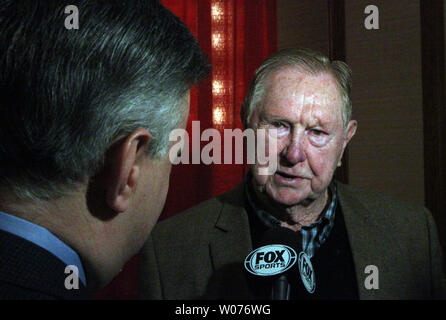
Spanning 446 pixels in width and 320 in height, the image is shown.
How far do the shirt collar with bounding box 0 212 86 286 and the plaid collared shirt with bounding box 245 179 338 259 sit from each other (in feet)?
2.03

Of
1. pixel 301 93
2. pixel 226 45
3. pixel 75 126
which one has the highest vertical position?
pixel 226 45

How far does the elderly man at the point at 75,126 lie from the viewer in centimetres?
48

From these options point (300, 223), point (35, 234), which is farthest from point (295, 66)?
point (35, 234)

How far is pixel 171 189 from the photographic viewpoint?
1.74 m

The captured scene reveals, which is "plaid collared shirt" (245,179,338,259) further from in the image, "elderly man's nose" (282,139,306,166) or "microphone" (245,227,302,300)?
"microphone" (245,227,302,300)

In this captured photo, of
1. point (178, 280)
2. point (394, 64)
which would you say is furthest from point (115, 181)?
point (394, 64)

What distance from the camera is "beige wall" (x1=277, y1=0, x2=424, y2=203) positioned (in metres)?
1.38

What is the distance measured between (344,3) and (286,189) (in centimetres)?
75

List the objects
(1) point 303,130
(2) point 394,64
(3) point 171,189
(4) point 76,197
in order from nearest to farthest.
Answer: (4) point 76,197
(1) point 303,130
(2) point 394,64
(3) point 171,189

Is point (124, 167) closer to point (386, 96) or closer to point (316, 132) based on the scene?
point (316, 132)

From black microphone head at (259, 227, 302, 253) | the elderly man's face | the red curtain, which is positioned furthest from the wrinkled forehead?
the red curtain

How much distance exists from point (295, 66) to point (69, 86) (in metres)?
0.64

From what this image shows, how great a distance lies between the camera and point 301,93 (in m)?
0.99

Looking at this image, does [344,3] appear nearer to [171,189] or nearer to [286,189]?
[286,189]
